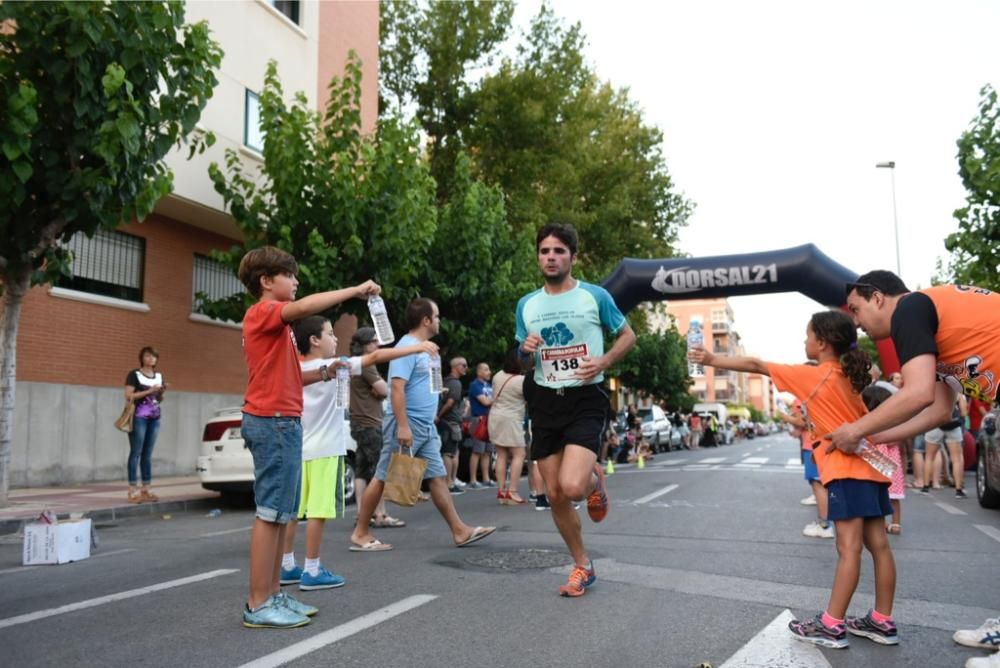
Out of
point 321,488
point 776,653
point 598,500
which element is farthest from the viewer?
point 321,488

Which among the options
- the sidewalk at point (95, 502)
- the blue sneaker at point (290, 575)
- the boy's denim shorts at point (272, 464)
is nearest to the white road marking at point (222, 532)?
the sidewalk at point (95, 502)

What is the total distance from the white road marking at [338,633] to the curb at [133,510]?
5.17 m

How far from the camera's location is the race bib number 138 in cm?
494

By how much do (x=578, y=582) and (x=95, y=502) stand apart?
7.66 m

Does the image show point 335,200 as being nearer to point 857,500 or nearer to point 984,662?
point 857,500

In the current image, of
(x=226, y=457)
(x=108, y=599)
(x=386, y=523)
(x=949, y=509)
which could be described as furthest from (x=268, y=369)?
(x=949, y=509)

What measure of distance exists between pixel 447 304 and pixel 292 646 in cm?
1417

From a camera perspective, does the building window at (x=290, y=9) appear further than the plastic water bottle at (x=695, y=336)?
Yes

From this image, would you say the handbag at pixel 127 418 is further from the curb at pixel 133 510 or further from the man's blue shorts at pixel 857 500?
the man's blue shorts at pixel 857 500

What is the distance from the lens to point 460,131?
27.5m

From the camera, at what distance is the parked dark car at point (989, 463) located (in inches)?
380

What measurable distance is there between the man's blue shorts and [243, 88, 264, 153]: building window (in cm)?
1492

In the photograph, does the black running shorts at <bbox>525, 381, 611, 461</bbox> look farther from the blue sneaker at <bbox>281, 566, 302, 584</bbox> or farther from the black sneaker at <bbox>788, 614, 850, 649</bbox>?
the blue sneaker at <bbox>281, 566, 302, 584</bbox>

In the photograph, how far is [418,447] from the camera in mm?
6906
